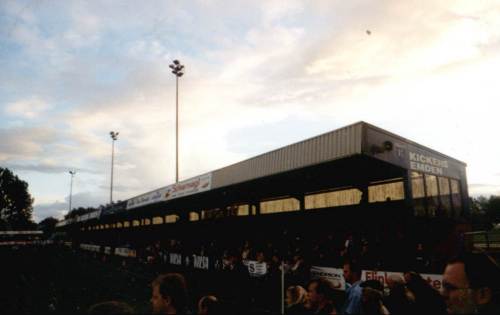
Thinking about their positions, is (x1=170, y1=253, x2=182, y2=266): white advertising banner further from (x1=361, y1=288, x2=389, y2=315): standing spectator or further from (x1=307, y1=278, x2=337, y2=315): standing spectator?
(x1=361, y1=288, x2=389, y2=315): standing spectator

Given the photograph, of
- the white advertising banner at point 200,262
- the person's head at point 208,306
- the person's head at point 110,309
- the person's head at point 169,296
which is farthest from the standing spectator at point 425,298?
the white advertising banner at point 200,262

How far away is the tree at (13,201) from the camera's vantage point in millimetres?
108438

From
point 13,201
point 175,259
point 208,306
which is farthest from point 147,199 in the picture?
point 13,201

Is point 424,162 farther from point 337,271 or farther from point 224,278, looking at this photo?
point 224,278

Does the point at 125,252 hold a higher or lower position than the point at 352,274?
lower

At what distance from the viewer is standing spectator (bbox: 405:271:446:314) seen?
4883mm

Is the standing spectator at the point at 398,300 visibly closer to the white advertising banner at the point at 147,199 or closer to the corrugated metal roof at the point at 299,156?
the corrugated metal roof at the point at 299,156

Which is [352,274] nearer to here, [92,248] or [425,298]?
[425,298]

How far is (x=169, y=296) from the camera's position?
321cm

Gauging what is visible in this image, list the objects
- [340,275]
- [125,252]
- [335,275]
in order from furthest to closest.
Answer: [125,252] → [335,275] → [340,275]

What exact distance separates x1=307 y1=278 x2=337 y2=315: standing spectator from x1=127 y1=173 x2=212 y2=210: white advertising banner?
14075 millimetres

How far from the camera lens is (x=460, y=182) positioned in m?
15.2

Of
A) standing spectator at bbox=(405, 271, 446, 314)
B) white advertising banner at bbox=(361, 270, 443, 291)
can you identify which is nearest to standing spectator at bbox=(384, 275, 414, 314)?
standing spectator at bbox=(405, 271, 446, 314)

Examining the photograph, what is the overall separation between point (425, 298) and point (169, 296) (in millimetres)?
3828
